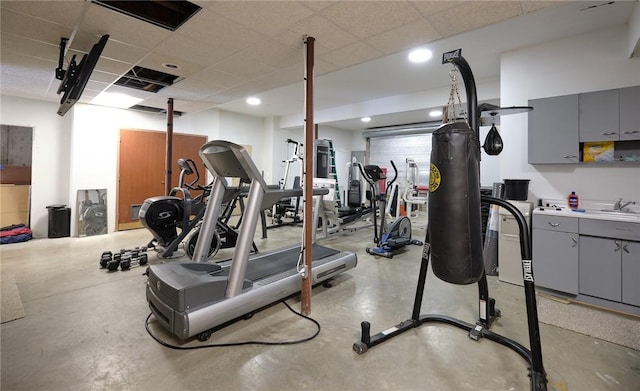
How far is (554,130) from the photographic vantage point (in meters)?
3.39

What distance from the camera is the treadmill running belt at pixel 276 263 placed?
2.94 metres

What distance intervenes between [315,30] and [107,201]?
579cm

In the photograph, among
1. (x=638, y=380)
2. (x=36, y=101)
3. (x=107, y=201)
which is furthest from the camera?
(x=107, y=201)

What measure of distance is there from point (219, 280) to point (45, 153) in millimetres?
5644

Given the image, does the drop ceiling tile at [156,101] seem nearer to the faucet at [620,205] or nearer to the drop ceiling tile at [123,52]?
the drop ceiling tile at [123,52]

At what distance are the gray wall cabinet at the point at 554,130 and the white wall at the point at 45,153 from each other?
7781 mm

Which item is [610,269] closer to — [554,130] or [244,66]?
[554,130]

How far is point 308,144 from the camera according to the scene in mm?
2662

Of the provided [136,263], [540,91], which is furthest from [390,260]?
[136,263]

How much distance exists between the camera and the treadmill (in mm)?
2133

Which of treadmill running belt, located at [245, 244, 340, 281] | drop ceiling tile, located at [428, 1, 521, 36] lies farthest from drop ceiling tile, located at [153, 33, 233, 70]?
treadmill running belt, located at [245, 244, 340, 281]

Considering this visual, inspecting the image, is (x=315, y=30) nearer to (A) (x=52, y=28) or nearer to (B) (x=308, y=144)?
(B) (x=308, y=144)

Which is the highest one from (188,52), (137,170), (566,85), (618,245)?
(188,52)

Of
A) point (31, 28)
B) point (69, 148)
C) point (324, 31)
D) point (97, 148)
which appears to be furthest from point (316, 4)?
point (69, 148)
